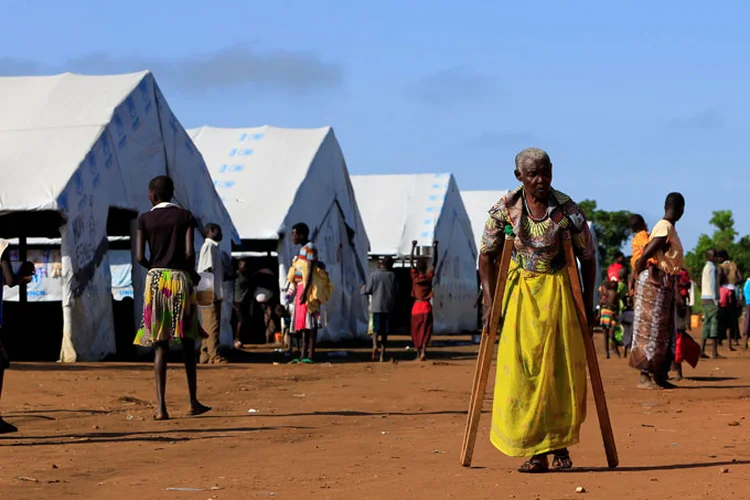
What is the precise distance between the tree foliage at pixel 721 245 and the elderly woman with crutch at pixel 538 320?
49.5 metres

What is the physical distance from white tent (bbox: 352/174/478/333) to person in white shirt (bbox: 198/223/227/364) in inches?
526

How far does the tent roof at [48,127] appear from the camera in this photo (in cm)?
1494

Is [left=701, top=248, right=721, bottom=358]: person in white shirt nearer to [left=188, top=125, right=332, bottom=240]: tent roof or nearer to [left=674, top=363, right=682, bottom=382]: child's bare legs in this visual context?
[left=674, top=363, right=682, bottom=382]: child's bare legs

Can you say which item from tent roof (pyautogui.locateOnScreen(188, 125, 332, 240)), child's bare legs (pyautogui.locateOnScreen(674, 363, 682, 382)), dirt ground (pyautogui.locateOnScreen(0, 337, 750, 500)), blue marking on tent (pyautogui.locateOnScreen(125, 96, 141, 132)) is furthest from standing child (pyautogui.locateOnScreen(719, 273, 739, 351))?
blue marking on tent (pyautogui.locateOnScreen(125, 96, 141, 132))

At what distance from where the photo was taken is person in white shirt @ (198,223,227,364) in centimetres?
1502

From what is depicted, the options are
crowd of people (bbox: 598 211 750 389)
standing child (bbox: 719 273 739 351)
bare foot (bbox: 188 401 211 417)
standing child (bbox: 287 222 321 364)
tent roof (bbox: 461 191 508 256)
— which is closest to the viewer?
bare foot (bbox: 188 401 211 417)

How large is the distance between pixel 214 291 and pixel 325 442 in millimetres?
7282

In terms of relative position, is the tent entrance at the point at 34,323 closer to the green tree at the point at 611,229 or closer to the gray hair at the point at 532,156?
the gray hair at the point at 532,156

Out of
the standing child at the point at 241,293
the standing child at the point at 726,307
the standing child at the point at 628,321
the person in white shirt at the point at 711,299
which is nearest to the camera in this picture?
the standing child at the point at 628,321

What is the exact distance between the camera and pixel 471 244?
32125mm

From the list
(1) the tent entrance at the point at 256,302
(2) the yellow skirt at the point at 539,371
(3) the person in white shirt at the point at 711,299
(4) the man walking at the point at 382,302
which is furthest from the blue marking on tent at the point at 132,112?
(2) the yellow skirt at the point at 539,371

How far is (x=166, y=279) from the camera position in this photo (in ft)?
28.9

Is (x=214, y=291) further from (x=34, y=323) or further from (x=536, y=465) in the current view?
(x=536, y=465)

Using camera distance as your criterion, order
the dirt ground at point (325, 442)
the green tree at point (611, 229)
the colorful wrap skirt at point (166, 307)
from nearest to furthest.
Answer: the dirt ground at point (325, 442), the colorful wrap skirt at point (166, 307), the green tree at point (611, 229)
